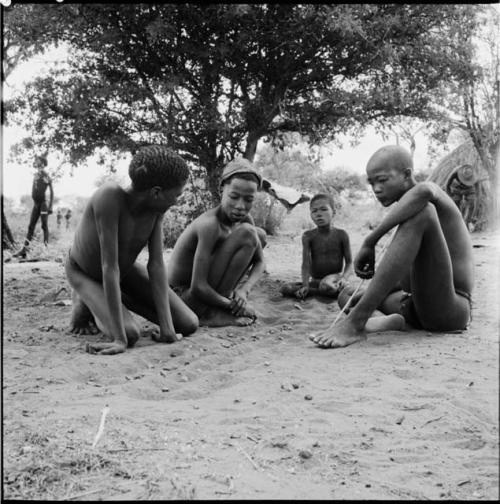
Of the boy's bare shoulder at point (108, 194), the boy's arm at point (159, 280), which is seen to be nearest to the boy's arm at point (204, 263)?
the boy's arm at point (159, 280)

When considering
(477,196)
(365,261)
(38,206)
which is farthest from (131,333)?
(38,206)

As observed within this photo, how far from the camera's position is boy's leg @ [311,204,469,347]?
3.12m

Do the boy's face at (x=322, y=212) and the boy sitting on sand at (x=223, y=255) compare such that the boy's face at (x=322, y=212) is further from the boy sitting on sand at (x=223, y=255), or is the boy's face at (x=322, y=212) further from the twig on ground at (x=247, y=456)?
the twig on ground at (x=247, y=456)

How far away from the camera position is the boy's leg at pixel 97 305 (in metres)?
3.25

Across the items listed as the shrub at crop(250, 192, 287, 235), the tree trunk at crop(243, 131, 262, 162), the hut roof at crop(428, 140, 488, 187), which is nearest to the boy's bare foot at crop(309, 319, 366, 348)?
the tree trunk at crop(243, 131, 262, 162)

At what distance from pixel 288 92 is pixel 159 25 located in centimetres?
174

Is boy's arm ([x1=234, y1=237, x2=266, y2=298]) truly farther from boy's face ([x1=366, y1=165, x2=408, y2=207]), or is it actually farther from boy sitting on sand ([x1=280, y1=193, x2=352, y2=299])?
boy's face ([x1=366, y1=165, x2=408, y2=207])

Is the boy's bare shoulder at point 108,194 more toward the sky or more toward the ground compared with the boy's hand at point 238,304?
more toward the sky

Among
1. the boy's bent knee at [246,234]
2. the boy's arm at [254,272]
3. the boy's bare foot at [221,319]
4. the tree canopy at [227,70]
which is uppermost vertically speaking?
the tree canopy at [227,70]

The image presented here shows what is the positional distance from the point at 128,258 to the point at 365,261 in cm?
145

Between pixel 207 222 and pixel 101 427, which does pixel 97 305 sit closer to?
pixel 207 222

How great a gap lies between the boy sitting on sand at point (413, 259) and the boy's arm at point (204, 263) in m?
1.04

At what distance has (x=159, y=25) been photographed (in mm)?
3404

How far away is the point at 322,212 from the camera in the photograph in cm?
531
